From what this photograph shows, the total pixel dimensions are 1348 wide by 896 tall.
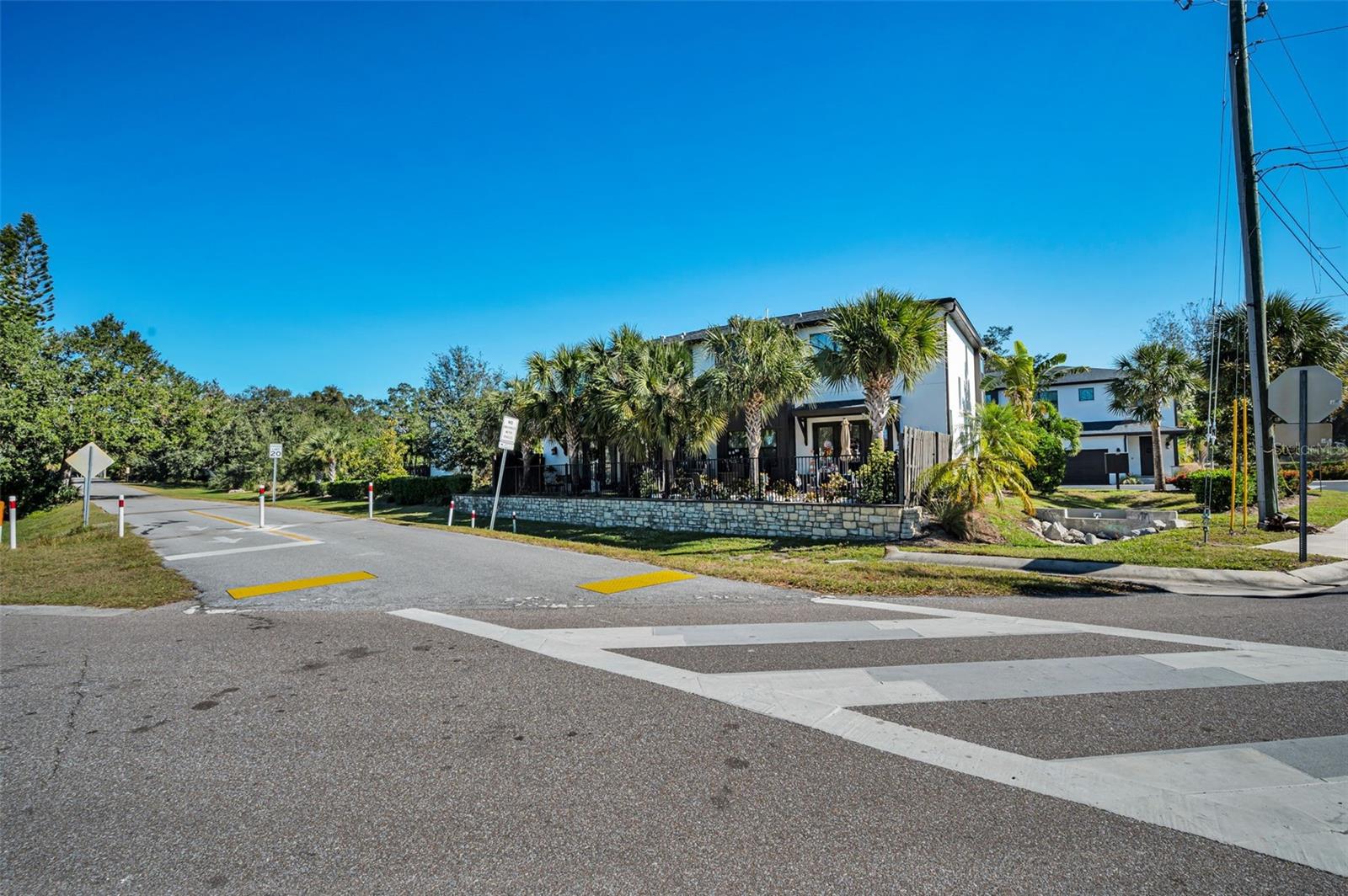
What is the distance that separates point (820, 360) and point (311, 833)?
1499 cm

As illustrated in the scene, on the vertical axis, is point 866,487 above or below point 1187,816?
above

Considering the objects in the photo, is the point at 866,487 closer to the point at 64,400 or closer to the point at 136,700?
the point at 136,700

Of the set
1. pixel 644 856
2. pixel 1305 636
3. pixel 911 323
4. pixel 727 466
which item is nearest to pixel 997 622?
pixel 1305 636

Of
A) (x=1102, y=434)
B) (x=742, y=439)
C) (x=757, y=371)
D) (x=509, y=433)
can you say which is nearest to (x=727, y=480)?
(x=757, y=371)

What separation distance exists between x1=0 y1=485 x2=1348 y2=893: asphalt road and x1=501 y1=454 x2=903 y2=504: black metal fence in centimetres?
821

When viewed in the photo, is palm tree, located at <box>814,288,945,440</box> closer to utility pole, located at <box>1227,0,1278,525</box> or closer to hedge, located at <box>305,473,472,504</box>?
utility pole, located at <box>1227,0,1278,525</box>

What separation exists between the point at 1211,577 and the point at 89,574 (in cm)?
1619

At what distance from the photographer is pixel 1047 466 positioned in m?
24.5

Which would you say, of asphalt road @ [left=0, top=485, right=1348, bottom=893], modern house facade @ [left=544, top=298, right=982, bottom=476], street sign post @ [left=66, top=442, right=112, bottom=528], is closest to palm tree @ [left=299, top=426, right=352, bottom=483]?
street sign post @ [left=66, top=442, right=112, bottom=528]

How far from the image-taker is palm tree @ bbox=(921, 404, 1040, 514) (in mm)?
13336

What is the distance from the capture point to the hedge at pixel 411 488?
92.4ft

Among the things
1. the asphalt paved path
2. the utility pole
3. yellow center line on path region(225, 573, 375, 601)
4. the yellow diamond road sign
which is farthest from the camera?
the yellow diamond road sign

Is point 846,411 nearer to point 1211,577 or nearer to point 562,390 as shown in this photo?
point 562,390

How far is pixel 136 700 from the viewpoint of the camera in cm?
423
